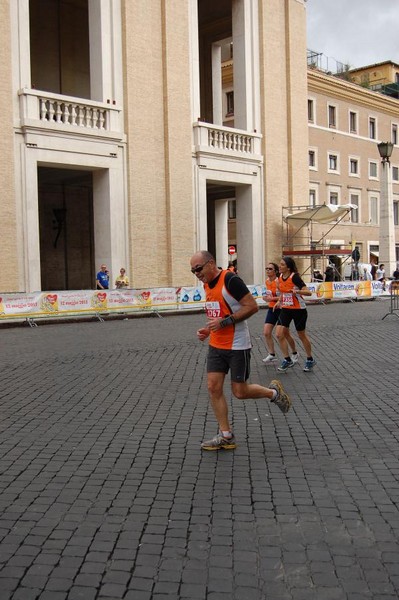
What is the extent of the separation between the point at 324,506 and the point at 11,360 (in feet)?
28.6

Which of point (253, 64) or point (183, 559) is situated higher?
point (253, 64)

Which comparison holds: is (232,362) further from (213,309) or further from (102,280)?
(102,280)

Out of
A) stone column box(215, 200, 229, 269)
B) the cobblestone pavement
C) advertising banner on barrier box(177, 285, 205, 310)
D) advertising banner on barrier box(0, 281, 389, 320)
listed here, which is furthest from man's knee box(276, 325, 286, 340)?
stone column box(215, 200, 229, 269)

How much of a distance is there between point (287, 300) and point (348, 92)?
4192 centimetres

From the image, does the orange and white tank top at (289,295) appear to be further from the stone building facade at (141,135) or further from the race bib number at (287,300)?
the stone building facade at (141,135)

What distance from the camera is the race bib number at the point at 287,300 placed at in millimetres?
10930

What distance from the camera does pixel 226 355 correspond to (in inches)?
247

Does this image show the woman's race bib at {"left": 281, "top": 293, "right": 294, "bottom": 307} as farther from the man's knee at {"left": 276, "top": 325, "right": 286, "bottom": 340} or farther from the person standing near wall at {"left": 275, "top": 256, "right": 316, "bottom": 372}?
the man's knee at {"left": 276, "top": 325, "right": 286, "bottom": 340}

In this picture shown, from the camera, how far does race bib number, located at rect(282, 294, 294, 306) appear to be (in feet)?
35.9

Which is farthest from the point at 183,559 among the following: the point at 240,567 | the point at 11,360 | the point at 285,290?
the point at 11,360

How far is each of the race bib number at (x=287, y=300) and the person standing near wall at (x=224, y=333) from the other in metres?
4.69

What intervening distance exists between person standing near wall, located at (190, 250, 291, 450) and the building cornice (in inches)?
1636

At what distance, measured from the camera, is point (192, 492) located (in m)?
4.98

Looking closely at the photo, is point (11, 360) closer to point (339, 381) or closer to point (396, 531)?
point (339, 381)
